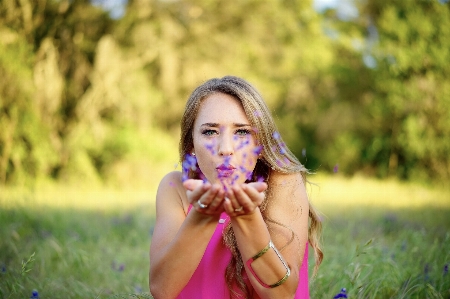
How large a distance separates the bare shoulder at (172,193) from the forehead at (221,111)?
13.7 inches

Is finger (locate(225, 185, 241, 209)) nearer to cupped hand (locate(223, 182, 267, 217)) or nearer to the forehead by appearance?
cupped hand (locate(223, 182, 267, 217))

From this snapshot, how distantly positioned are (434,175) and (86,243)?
12663 millimetres

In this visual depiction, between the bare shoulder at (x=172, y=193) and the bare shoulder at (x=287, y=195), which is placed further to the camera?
the bare shoulder at (x=172, y=193)

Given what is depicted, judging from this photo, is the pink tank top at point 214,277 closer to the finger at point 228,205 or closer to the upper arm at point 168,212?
the upper arm at point 168,212

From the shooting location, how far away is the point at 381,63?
14.7 m

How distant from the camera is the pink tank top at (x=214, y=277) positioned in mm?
1972

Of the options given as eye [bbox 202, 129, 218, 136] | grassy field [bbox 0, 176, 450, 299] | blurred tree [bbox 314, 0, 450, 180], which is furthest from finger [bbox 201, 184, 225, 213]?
blurred tree [bbox 314, 0, 450, 180]

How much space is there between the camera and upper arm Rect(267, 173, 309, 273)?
188 centimetres

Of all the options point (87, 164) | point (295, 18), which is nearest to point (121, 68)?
point (87, 164)

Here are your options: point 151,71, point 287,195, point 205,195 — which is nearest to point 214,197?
point 205,195

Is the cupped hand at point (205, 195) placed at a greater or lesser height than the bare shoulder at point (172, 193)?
greater

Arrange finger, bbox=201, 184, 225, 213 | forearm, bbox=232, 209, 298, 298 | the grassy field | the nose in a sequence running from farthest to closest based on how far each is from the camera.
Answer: the grassy field, the nose, forearm, bbox=232, 209, 298, 298, finger, bbox=201, 184, 225, 213

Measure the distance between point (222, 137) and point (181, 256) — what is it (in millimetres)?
543

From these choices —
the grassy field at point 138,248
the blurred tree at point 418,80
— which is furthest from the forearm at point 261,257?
the blurred tree at point 418,80
